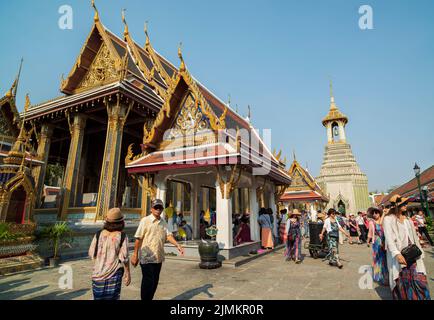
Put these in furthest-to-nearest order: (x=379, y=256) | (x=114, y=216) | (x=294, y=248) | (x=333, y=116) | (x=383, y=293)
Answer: (x=333, y=116) → (x=294, y=248) → (x=379, y=256) → (x=383, y=293) → (x=114, y=216)

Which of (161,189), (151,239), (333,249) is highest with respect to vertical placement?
(161,189)

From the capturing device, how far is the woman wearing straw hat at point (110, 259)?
8.86 feet

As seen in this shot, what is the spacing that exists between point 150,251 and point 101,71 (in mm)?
13626

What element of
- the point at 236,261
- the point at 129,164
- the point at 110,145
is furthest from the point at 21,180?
the point at 236,261

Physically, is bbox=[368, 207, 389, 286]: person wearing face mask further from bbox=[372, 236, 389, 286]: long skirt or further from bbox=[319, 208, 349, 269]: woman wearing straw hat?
bbox=[319, 208, 349, 269]: woman wearing straw hat

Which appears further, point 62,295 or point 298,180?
point 298,180

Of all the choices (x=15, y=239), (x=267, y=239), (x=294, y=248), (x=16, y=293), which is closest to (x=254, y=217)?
(x=267, y=239)

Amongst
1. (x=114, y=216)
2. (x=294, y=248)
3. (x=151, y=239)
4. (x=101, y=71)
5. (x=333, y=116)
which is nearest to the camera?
(x=114, y=216)

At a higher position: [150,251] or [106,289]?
[150,251]

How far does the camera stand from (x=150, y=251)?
3.34 metres

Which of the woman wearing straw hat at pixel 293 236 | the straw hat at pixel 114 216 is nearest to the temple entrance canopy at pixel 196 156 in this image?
the woman wearing straw hat at pixel 293 236

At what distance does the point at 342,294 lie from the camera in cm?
421

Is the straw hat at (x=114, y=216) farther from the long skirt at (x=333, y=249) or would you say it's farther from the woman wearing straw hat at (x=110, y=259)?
the long skirt at (x=333, y=249)

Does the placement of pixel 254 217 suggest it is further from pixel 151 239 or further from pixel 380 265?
pixel 151 239
